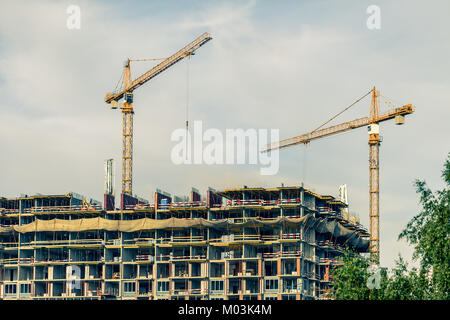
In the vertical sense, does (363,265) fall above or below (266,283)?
above

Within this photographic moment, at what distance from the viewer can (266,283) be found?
18900cm

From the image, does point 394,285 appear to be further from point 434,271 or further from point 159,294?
point 159,294

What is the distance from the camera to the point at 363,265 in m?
95.1

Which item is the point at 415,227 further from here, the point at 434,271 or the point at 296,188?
the point at 296,188

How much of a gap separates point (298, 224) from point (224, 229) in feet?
59.0

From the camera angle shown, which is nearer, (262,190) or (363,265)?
(363,265)

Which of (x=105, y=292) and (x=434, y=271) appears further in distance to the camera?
(x=105, y=292)

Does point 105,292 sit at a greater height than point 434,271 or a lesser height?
lesser
